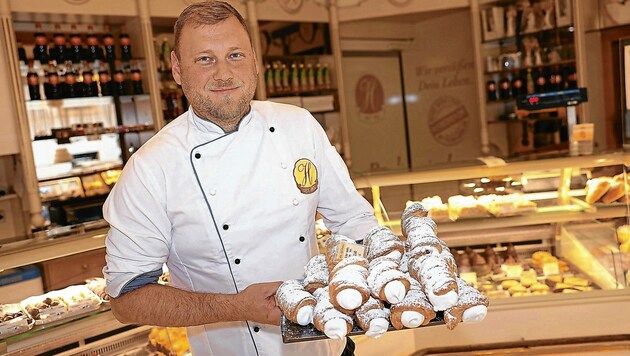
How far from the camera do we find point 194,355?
1719mm

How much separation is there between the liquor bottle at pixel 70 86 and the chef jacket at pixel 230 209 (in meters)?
3.32

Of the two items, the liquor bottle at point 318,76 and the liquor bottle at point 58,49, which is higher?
the liquor bottle at point 58,49

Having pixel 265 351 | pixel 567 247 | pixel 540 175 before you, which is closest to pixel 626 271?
pixel 567 247

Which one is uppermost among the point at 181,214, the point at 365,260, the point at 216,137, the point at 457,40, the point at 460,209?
the point at 457,40

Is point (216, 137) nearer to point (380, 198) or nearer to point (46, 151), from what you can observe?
point (380, 198)

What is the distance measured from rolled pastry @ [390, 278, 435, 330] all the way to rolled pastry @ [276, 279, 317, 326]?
0.16m

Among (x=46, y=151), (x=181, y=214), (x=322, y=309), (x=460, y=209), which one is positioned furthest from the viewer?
(x=46, y=151)

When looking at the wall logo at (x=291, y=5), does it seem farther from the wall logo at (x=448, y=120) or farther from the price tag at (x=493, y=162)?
the price tag at (x=493, y=162)

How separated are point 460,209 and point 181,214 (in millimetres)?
1752

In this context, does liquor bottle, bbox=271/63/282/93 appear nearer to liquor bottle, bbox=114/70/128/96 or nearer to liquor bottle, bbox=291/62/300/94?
liquor bottle, bbox=291/62/300/94

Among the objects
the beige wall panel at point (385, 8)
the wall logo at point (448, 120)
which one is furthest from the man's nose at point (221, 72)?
the wall logo at point (448, 120)

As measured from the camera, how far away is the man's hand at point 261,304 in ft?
4.17

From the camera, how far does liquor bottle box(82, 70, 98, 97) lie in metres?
4.62

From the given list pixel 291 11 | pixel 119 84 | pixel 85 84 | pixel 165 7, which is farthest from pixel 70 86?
pixel 291 11
